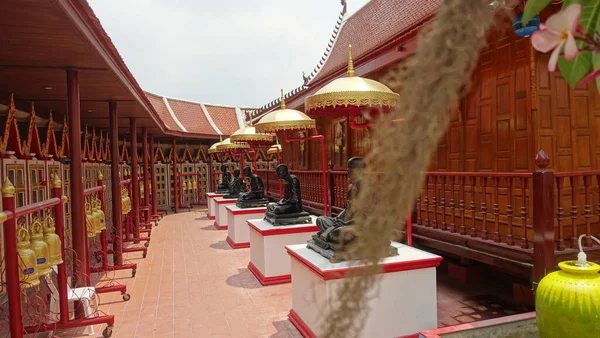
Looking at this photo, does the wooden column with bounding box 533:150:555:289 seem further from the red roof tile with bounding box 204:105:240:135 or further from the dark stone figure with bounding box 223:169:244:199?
the red roof tile with bounding box 204:105:240:135

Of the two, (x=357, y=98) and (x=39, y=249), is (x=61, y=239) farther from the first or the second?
(x=357, y=98)

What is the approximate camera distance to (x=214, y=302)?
541 centimetres

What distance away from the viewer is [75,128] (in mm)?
5031

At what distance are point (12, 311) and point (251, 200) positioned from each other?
6.52 meters

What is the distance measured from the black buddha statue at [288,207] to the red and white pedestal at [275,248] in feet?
0.41

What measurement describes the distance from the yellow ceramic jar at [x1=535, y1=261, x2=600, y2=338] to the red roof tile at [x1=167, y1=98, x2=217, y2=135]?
16842 millimetres

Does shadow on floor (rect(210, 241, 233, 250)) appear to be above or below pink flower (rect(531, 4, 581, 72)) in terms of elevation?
→ below

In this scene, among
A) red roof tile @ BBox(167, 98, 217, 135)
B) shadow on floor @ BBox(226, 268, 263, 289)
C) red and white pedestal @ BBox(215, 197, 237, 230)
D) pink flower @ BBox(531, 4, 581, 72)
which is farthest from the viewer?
red roof tile @ BBox(167, 98, 217, 135)

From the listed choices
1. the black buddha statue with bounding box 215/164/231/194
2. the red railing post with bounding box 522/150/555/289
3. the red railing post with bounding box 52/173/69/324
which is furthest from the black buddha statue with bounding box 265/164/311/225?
the black buddha statue with bounding box 215/164/231/194

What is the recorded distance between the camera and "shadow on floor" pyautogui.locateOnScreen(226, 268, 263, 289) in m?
6.12

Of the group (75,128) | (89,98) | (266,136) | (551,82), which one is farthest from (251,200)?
(551,82)

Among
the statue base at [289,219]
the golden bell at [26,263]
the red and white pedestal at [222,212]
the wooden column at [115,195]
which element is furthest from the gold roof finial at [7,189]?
the red and white pedestal at [222,212]

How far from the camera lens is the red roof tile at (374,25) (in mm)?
7455

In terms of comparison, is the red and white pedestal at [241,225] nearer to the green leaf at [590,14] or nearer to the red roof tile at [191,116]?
the green leaf at [590,14]
